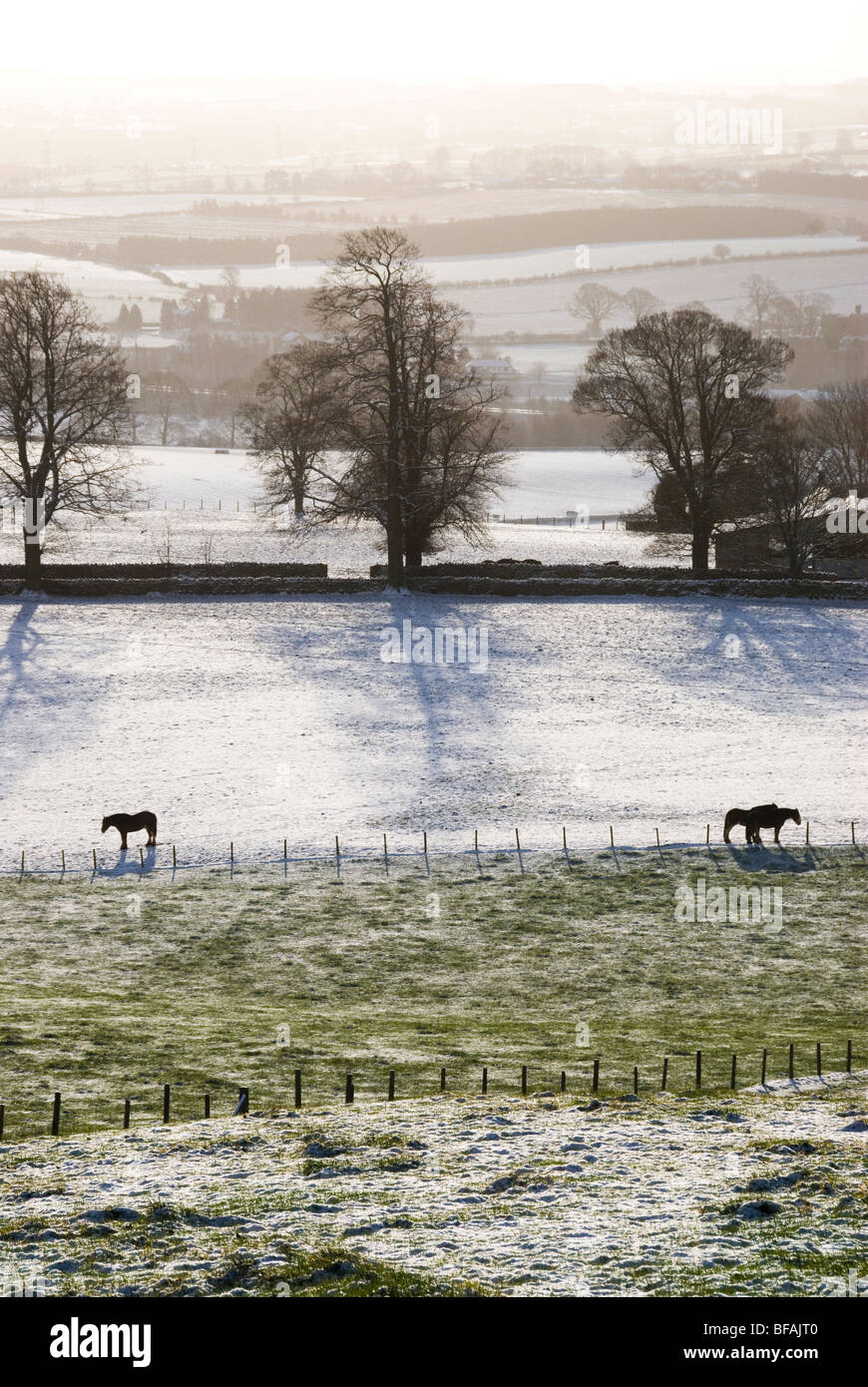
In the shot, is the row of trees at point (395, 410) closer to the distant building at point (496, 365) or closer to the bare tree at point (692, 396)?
the bare tree at point (692, 396)

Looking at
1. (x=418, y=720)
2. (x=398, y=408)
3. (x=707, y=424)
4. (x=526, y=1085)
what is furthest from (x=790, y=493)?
(x=526, y=1085)

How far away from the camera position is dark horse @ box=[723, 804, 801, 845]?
33.8 meters

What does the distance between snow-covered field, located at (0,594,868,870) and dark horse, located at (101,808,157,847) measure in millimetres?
571

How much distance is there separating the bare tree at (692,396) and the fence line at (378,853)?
3318 cm

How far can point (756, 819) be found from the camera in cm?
3375

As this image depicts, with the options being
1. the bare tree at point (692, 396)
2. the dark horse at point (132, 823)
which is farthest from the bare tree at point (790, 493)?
Answer: the dark horse at point (132, 823)

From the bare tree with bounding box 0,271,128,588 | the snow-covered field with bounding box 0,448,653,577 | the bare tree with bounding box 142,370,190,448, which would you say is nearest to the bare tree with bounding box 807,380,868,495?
the snow-covered field with bounding box 0,448,653,577

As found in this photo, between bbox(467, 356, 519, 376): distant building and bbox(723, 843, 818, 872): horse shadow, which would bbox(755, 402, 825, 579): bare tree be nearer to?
bbox(723, 843, 818, 872): horse shadow

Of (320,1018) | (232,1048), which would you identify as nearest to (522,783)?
(320,1018)

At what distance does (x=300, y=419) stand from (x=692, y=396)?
63.4ft

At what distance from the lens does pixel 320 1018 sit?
80.8ft

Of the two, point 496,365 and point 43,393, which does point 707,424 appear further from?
point 496,365
